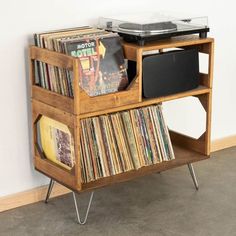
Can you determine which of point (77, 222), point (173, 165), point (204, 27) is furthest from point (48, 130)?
point (204, 27)

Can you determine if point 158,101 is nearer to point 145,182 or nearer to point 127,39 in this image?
point 127,39

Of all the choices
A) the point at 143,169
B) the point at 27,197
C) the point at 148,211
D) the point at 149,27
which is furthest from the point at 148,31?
the point at 27,197

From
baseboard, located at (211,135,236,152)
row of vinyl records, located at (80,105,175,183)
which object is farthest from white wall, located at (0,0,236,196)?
baseboard, located at (211,135,236,152)

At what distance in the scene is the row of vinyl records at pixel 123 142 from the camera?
230 cm

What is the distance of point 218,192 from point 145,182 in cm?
35

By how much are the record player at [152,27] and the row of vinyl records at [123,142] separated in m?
0.31

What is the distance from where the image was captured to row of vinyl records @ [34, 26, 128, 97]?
7.18 feet

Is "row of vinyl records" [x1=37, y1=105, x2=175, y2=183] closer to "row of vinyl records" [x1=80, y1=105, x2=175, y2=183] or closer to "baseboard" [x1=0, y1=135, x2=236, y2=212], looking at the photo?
"row of vinyl records" [x1=80, y1=105, x2=175, y2=183]

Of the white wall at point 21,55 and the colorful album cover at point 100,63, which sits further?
the white wall at point 21,55

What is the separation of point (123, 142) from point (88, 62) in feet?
1.29

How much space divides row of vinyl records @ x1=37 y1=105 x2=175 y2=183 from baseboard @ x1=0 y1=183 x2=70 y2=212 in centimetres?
21

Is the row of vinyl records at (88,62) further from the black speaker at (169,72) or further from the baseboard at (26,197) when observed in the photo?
the baseboard at (26,197)

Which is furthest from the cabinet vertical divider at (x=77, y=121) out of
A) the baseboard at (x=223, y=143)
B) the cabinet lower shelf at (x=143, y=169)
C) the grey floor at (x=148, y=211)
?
the baseboard at (x=223, y=143)

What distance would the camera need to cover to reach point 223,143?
3.22 metres
